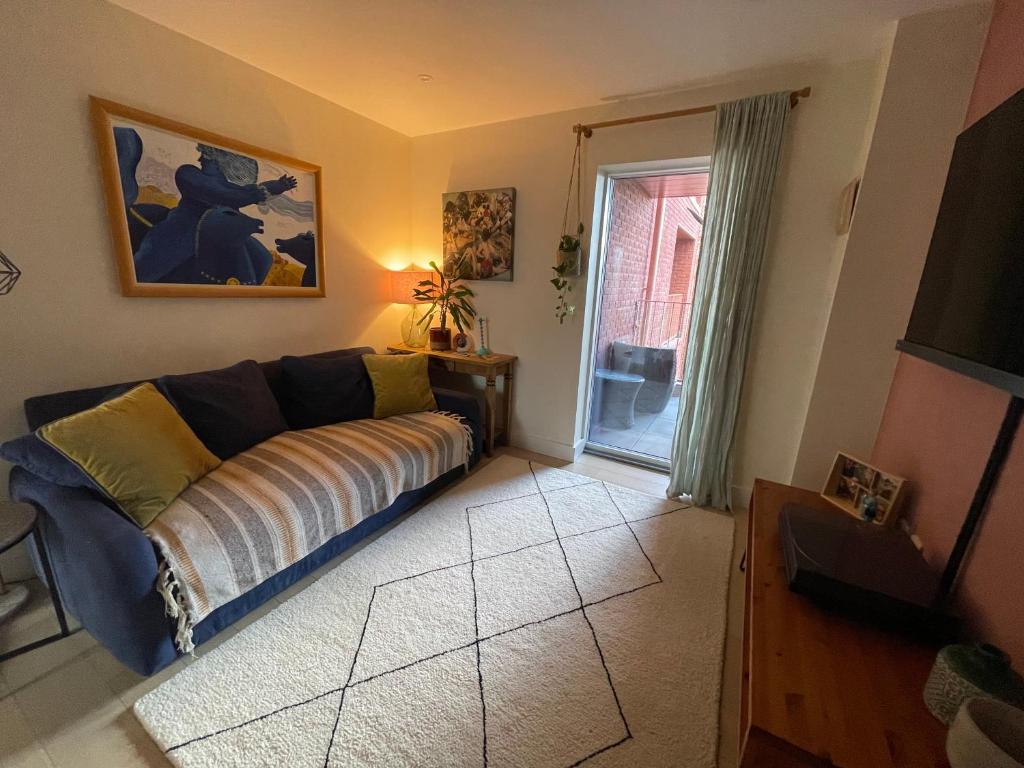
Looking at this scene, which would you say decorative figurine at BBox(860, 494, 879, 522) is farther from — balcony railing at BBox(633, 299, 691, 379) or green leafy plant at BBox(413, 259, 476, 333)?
green leafy plant at BBox(413, 259, 476, 333)

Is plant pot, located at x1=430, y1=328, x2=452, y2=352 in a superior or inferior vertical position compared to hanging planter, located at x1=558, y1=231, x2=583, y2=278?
inferior

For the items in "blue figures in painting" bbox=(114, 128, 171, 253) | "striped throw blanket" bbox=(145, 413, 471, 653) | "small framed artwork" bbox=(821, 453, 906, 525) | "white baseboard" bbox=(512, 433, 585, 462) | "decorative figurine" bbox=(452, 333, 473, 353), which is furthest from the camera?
"decorative figurine" bbox=(452, 333, 473, 353)

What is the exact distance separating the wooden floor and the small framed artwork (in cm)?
68

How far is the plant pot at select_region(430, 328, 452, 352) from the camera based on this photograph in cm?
326

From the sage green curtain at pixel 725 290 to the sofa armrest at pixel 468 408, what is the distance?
4.30 ft

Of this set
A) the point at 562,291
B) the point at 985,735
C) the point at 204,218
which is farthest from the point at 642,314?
the point at 204,218

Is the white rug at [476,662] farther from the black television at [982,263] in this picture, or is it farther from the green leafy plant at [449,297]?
the green leafy plant at [449,297]

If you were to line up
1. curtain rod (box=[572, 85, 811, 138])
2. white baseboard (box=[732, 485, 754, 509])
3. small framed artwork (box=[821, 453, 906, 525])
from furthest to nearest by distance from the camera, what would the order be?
white baseboard (box=[732, 485, 754, 509])
curtain rod (box=[572, 85, 811, 138])
small framed artwork (box=[821, 453, 906, 525])

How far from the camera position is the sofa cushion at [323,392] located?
96.0 inches

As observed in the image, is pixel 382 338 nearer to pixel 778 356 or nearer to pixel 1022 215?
pixel 778 356

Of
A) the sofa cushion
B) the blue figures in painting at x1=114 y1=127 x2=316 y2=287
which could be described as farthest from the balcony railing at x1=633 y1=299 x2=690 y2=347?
the blue figures in painting at x1=114 y1=127 x2=316 y2=287

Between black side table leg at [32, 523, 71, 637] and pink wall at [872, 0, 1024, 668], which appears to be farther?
black side table leg at [32, 523, 71, 637]

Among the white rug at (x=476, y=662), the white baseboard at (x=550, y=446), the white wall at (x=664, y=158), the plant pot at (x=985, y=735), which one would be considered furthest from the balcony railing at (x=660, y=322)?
the plant pot at (x=985, y=735)

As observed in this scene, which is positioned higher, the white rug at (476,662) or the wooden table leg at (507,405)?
the wooden table leg at (507,405)
